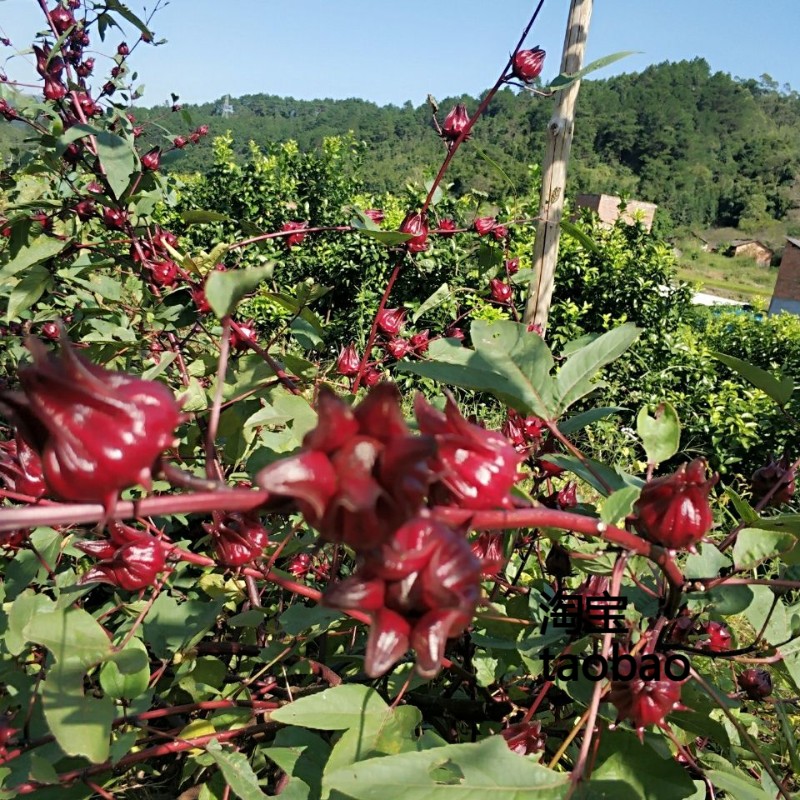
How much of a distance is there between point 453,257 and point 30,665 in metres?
5.97

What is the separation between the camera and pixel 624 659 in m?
0.86

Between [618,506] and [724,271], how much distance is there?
2149 inches

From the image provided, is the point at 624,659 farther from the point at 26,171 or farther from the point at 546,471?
the point at 26,171

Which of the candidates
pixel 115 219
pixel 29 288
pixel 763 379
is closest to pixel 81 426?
pixel 763 379

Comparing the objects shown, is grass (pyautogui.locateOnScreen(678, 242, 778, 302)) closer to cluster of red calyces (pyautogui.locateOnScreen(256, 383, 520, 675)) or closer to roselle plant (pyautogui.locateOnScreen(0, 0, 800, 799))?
roselle plant (pyautogui.locateOnScreen(0, 0, 800, 799))

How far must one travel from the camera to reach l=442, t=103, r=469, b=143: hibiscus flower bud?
4.76ft

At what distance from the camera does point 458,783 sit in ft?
2.26

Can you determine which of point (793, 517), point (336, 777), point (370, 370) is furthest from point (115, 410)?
point (370, 370)

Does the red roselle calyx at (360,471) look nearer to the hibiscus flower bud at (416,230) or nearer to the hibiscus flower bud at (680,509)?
the hibiscus flower bud at (680,509)

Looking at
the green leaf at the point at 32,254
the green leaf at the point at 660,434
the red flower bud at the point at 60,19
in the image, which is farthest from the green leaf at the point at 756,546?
the red flower bud at the point at 60,19

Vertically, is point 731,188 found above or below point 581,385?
above

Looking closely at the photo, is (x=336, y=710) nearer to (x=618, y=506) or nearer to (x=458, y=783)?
(x=458, y=783)

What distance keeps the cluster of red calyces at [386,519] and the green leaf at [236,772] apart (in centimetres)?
61

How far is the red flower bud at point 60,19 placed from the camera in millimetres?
2039
